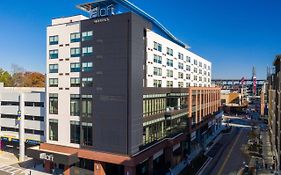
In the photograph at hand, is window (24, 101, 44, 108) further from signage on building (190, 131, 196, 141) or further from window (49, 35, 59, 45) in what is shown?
signage on building (190, 131, 196, 141)

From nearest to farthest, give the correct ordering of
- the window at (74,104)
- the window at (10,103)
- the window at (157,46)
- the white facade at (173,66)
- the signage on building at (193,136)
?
the window at (74,104) → the white facade at (173,66) → the window at (157,46) → the window at (10,103) → the signage on building at (193,136)

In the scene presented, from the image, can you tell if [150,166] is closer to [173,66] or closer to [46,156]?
[46,156]

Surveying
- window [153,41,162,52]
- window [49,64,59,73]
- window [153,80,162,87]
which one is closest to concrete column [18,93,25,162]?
window [49,64,59,73]

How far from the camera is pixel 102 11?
41281 mm

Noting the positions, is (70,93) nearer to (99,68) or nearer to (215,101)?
(99,68)

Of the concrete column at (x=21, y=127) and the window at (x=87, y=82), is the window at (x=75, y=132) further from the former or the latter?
the concrete column at (x=21, y=127)

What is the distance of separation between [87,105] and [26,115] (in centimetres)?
2130

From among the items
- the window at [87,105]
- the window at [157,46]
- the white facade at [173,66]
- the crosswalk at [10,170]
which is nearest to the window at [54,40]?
the window at [87,105]

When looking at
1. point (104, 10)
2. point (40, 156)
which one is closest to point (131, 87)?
point (104, 10)

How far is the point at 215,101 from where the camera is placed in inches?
3538

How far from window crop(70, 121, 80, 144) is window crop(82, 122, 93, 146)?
1199 mm

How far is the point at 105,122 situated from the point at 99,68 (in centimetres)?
810

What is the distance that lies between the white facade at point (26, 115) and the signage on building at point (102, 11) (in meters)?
19.5

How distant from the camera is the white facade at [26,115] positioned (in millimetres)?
50156
